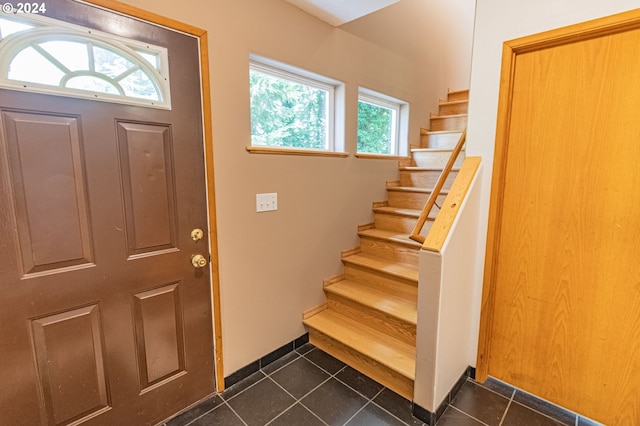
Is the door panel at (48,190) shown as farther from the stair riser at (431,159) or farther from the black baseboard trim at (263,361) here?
the stair riser at (431,159)

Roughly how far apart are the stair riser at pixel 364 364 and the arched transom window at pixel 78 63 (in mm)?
1882

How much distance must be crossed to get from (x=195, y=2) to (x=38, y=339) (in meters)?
1.70

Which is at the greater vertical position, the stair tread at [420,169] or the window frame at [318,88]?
the window frame at [318,88]

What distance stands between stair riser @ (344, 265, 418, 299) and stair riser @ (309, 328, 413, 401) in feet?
1.80

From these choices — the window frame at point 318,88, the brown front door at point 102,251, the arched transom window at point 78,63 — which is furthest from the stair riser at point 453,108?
the arched transom window at point 78,63

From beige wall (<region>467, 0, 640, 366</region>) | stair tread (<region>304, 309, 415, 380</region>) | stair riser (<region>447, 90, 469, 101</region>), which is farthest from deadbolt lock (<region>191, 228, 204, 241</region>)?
stair riser (<region>447, 90, 469, 101</region>)

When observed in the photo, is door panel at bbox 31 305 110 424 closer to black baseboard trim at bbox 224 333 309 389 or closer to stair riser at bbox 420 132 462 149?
black baseboard trim at bbox 224 333 309 389

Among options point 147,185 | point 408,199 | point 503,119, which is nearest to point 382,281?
point 408,199

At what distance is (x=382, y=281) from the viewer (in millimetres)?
2406

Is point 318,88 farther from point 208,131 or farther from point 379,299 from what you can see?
point 379,299

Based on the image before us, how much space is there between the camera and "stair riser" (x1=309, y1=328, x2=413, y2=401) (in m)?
1.83

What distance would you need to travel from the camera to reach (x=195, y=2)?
59.9 inches

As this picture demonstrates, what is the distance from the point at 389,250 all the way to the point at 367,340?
0.81 meters

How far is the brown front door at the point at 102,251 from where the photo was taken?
1.18m
